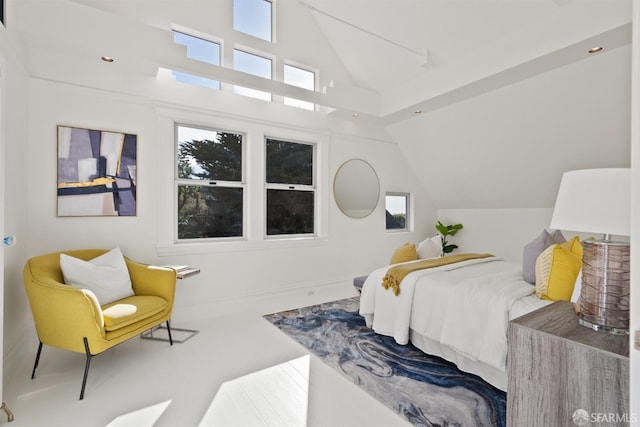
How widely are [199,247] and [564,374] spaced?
3143 millimetres

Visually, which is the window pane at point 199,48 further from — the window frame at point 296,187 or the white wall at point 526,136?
the white wall at point 526,136

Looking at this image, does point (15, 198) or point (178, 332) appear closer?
point (15, 198)

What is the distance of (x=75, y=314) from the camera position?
77.5 inches

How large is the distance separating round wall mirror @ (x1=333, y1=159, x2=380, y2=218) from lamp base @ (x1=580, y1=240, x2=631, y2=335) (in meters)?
3.31

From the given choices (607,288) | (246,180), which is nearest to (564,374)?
(607,288)

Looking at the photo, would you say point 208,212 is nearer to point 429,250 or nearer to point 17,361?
point 17,361

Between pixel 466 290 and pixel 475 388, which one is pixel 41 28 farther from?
pixel 475 388

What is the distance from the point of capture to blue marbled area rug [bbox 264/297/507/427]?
70.5 inches

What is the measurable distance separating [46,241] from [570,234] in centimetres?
584

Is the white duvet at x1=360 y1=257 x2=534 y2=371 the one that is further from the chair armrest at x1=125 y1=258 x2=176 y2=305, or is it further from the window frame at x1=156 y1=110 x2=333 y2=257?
the chair armrest at x1=125 y1=258 x2=176 y2=305

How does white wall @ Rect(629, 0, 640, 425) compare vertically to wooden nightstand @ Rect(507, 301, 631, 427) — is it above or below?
above

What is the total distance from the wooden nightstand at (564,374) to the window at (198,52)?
3.59 meters

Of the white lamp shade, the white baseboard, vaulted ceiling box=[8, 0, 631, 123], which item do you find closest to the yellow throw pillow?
the white lamp shade

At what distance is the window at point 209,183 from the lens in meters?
3.39
